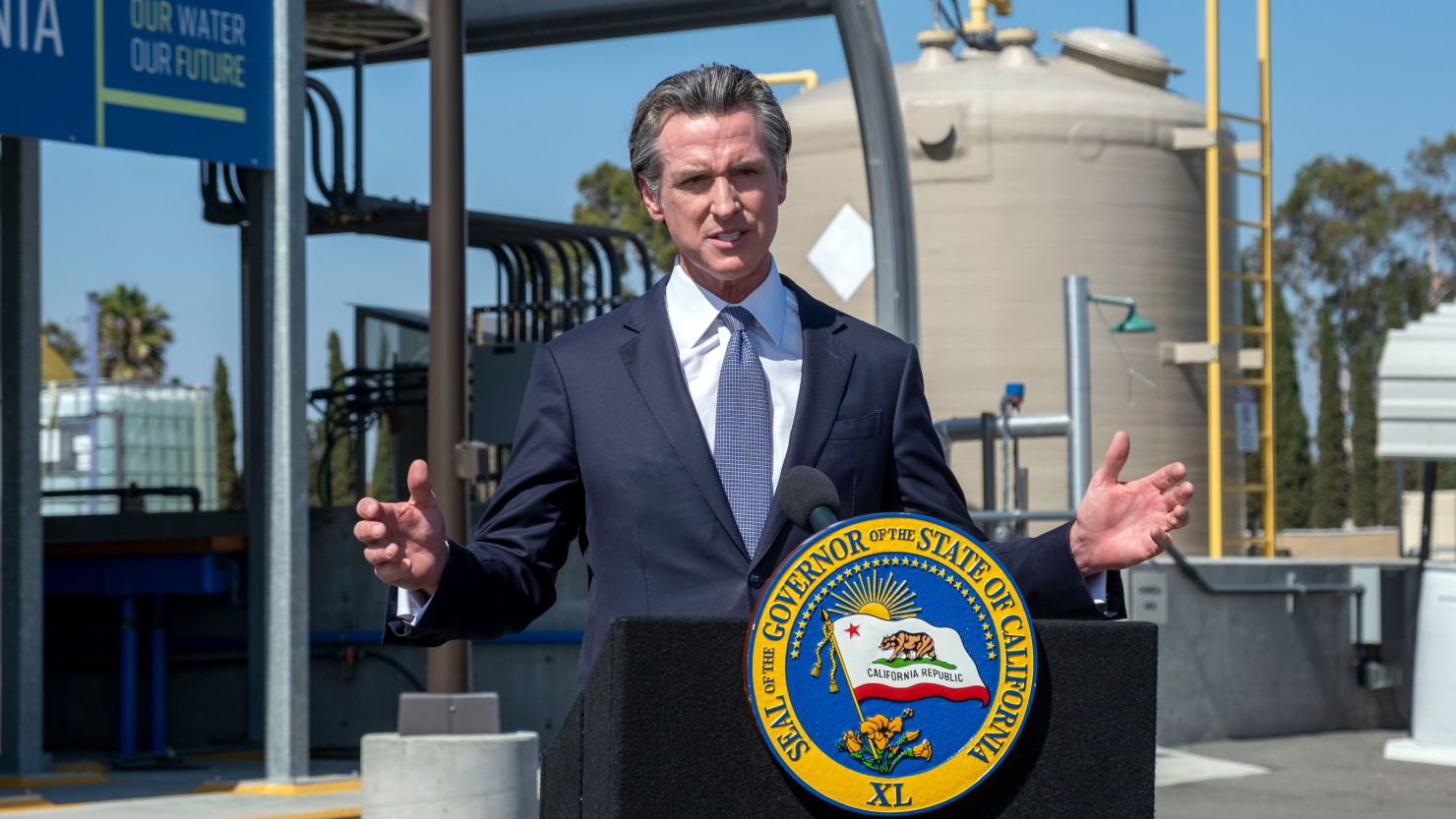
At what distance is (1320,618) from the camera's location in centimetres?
1727

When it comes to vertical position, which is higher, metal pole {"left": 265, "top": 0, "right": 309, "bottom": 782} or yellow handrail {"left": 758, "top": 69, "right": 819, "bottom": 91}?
yellow handrail {"left": 758, "top": 69, "right": 819, "bottom": 91}

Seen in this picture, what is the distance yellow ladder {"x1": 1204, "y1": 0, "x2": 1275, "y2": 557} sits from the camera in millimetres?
21078

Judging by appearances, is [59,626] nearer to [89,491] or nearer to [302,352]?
[89,491]

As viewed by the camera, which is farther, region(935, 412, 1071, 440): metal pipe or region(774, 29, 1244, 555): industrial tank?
region(774, 29, 1244, 555): industrial tank

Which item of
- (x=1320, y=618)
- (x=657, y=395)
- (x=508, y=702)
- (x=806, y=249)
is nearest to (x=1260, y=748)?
(x=1320, y=618)

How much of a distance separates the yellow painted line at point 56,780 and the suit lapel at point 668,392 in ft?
31.6

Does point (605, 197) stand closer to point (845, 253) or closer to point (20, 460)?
point (845, 253)

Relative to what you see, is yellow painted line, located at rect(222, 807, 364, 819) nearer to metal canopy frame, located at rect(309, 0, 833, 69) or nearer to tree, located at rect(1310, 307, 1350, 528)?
metal canopy frame, located at rect(309, 0, 833, 69)

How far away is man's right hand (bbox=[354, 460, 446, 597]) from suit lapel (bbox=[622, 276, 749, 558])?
32 centimetres

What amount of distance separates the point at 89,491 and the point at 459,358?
742 centimetres

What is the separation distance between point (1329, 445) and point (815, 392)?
5082 cm

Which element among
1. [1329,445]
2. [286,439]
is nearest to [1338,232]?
[1329,445]

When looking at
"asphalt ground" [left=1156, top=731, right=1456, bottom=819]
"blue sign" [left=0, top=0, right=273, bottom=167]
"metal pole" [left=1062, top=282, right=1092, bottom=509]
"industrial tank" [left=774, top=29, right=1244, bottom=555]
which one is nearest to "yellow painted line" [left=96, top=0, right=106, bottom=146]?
"blue sign" [left=0, top=0, right=273, bottom=167]

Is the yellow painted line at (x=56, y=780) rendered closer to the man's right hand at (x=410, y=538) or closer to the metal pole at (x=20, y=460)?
the metal pole at (x=20, y=460)
